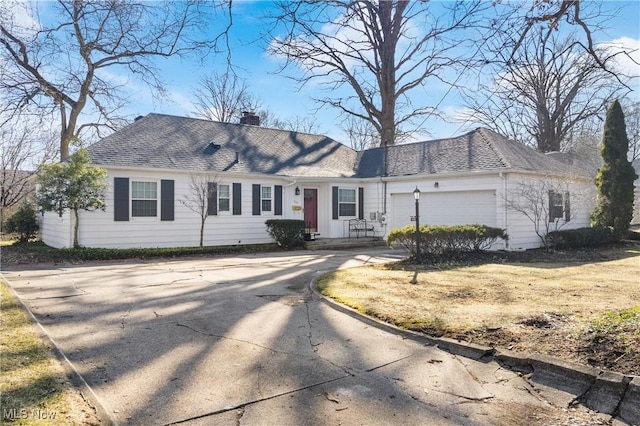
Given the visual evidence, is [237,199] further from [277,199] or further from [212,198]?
[277,199]

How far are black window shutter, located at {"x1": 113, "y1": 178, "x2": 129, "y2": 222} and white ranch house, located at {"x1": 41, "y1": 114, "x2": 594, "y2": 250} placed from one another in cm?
3

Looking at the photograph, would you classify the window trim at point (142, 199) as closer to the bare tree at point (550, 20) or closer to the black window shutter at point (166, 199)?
the black window shutter at point (166, 199)

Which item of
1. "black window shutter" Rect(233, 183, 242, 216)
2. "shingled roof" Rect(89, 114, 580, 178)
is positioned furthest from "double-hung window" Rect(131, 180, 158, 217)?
"black window shutter" Rect(233, 183, 242, 216)

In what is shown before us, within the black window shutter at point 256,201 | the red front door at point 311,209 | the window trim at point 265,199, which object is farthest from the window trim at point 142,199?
the red front door at point 311,209

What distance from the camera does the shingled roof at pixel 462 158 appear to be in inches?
628

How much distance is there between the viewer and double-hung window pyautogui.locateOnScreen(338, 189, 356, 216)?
1908 centimetres

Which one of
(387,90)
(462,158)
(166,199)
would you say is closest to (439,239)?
(462,158)

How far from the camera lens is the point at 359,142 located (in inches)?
1720

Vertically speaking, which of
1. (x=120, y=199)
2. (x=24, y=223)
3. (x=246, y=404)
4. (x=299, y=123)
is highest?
(x=299, y=123)

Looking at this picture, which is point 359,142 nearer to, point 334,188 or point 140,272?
point 334,188

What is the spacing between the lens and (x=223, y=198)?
16.7 m

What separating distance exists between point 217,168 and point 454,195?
9.40 metres

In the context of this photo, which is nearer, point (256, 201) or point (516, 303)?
point (516, 303)

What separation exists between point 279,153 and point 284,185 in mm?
2519
